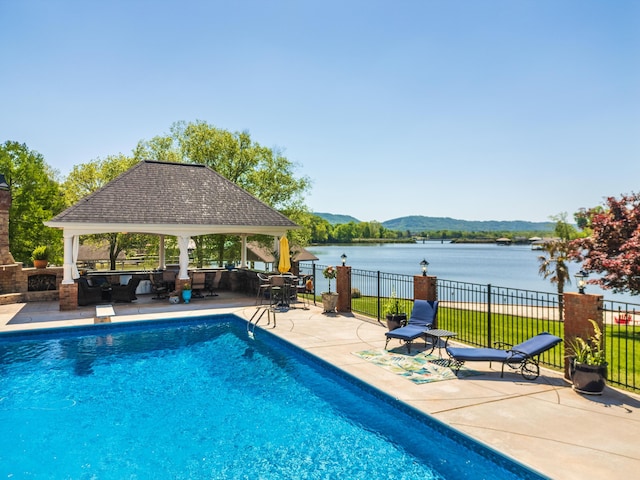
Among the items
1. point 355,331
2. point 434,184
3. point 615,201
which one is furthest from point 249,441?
point 434,184

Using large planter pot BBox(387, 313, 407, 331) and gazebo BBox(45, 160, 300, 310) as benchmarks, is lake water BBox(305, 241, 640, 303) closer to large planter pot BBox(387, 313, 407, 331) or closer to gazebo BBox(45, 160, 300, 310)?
large planter pot BBox(387, 313, 407, 331)

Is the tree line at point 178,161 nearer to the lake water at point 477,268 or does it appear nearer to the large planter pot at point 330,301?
the large planter pot at point 330,301

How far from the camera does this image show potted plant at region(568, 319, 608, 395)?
6301 mm

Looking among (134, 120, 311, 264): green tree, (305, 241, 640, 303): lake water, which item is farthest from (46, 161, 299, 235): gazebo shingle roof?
(305, 241, 640, 303): lake water

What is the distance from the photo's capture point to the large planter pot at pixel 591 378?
20.6 feet

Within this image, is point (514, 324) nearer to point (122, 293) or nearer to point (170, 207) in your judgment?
point (170, 207)

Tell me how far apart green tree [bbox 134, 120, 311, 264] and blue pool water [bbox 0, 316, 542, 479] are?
2057 cm

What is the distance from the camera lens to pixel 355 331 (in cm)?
1102

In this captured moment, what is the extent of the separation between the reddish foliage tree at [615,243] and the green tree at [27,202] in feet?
112

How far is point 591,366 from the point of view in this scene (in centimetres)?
628

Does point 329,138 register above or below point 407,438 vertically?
above

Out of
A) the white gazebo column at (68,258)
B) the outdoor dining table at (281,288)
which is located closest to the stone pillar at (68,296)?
the white gazebo column at (68,258)

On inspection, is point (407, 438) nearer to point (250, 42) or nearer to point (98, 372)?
point (98, 372)

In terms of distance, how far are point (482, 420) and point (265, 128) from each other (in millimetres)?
25632
